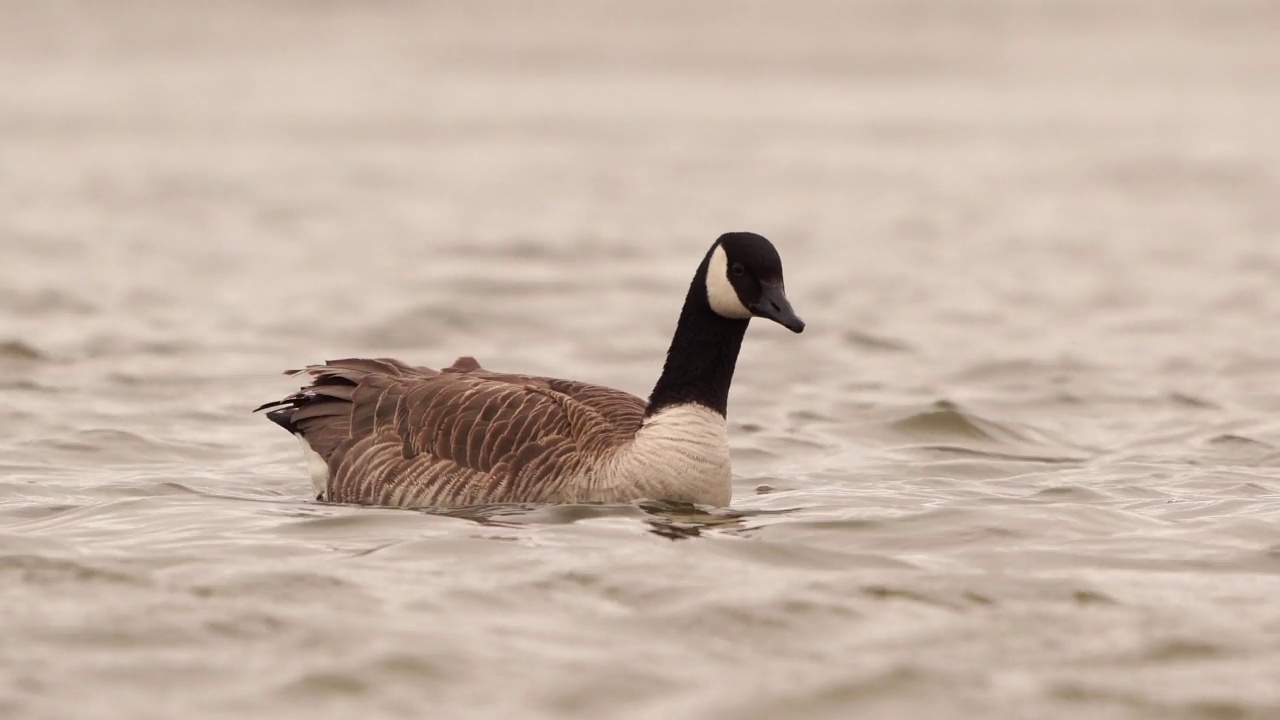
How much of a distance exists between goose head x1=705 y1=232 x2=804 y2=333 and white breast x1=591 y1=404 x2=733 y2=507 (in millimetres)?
668

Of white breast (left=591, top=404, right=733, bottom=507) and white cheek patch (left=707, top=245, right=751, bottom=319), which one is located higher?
white cheek patch (left=707, top=245, right=751, bottom=319)

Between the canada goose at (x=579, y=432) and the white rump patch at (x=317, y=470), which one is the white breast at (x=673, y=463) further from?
the white rump patch at (x=317, y=470)

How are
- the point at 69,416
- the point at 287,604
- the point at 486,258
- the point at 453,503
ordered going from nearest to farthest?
the point at 287,604
the point at 453,503
the point at 69,416
the point at 486,258

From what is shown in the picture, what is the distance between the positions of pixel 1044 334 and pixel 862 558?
9.91 meters

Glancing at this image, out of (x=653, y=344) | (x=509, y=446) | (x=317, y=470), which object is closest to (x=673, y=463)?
(x=509, y=446)

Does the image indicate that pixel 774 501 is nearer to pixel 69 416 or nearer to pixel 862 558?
pixel 862 558

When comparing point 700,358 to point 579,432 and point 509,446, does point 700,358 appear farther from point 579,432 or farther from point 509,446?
point 509,446

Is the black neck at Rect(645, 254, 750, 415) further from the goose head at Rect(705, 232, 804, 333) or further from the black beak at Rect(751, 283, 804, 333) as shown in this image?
the black beak at Rect(751, 283, 804, 333)

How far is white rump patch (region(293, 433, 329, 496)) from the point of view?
39.8 feet

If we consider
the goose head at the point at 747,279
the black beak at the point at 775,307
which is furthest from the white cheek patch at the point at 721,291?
the black beak at the point at 775,307

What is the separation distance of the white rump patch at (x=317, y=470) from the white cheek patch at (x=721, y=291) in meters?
2.68

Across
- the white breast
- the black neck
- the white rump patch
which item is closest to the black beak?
the black neck

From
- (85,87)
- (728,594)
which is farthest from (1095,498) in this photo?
(85,87)

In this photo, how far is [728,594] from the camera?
9.39 meters
